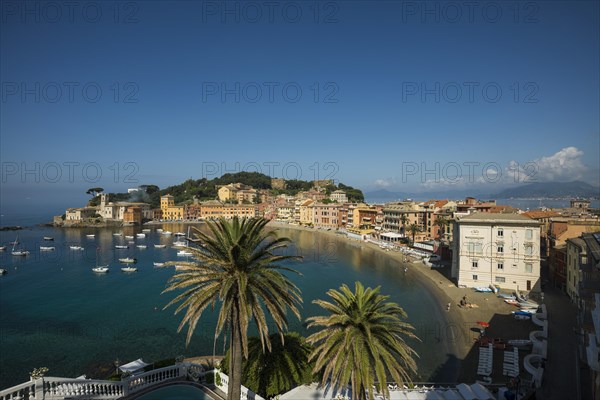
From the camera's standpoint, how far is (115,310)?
126ft

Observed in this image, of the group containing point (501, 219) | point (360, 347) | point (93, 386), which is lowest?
point (93, 386)

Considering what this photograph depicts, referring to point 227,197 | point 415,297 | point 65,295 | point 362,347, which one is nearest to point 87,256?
point 65,295

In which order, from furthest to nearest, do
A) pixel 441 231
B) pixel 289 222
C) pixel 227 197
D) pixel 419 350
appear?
pixel 227 197, pixel 289 222, pixel 441 231, pixel 419 350

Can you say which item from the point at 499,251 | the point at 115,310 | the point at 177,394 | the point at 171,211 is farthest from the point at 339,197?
the point at 177,394

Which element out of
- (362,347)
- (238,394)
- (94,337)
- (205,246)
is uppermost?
→ (205,246)

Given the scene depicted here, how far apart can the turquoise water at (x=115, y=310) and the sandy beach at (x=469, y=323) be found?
A: 2.72 ft

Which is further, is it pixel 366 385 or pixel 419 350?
pixel 419 350

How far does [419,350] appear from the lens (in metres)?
26.0

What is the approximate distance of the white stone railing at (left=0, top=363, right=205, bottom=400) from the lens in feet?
36.6

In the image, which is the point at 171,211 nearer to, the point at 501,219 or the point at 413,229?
the point at 413,229

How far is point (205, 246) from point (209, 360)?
14.6 m

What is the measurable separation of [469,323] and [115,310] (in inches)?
1417

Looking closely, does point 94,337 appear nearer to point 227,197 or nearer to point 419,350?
point 419,350

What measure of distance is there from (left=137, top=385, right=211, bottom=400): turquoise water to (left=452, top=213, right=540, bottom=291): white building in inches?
1354
